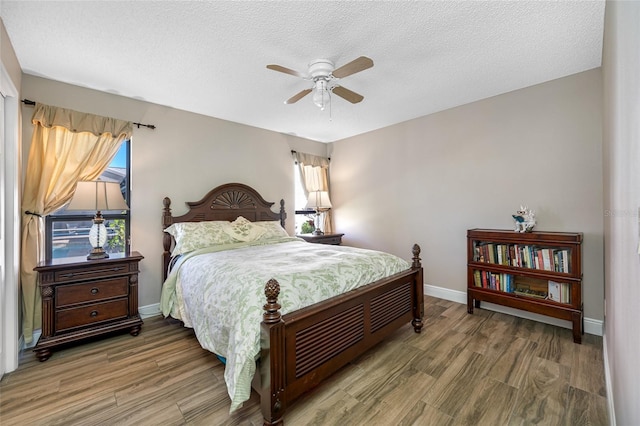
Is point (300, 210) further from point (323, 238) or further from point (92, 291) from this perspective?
point (92, 291)

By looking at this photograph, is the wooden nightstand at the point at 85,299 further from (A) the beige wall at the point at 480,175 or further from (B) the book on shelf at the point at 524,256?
(B) the book on shelf at the point at 524,256

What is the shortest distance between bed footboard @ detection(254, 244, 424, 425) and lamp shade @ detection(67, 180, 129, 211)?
2121 millimetres

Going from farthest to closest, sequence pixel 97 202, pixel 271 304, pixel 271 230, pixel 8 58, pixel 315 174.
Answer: pixel 315 174, pixel 271 230, pixel 97 202, pixel 8 58, pixel 271 304

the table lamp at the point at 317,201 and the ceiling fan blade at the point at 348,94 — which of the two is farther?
the table lamp at the point at 317,201

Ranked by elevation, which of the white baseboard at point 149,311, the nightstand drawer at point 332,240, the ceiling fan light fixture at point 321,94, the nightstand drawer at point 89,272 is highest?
the ceiling fan light fixture at point 321,94

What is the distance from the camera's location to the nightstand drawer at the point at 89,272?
240 centimetres

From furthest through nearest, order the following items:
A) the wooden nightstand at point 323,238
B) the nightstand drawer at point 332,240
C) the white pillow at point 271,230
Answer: the nightstand drawer at point 332,240
the wooden nightstand at point 323,238
the white pillow at point 271,230

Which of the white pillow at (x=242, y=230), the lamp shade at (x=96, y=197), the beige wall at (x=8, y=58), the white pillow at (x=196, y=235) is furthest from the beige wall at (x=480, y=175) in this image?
the beige wall at (x=8, y=58)

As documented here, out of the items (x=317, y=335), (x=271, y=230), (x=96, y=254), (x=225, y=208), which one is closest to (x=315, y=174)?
(x=271, y=230)

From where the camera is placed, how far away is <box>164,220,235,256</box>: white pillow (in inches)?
119

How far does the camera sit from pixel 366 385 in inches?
77.0

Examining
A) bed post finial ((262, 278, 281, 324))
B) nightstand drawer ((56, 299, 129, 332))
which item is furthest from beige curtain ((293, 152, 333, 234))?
bed post finial ((262, 278, 281, 324))

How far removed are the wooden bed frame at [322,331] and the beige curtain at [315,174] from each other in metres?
2.54

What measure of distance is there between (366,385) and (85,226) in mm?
3212
